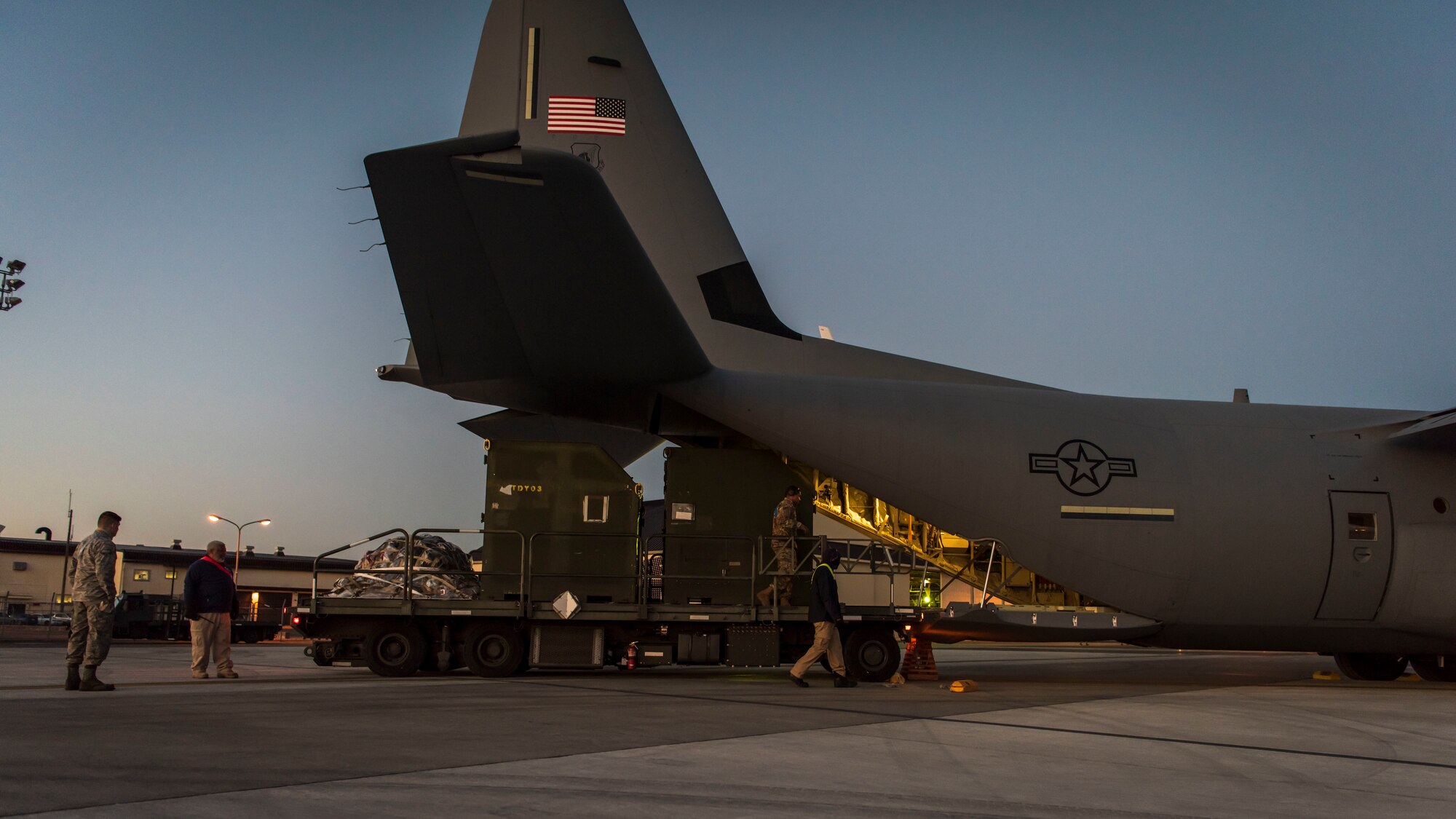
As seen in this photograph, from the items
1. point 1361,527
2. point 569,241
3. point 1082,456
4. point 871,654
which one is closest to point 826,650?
point 871,654

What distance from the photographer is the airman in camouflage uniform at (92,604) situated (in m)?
9.72

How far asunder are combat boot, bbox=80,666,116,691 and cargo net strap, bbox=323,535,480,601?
9.80 feet

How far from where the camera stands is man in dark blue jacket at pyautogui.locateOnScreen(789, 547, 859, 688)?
11547 mm

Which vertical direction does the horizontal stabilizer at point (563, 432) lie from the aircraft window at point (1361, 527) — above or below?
above

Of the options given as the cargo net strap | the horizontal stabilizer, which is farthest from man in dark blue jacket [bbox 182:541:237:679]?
the horizontal stabilizer

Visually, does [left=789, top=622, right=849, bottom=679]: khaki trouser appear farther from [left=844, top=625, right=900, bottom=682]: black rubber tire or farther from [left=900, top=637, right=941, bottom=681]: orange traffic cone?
[left=900, top=637, right=941, bottom=681]: orange traffic cone

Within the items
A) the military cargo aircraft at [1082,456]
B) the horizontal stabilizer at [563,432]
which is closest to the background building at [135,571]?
the horizontal stabilizer at [563,432]

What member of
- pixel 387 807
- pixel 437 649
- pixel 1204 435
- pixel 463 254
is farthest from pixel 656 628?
pixel 387 807

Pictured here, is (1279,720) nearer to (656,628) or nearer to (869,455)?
(869,455)

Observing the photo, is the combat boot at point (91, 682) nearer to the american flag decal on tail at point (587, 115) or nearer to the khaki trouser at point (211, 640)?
the khaki trouser at point (211, 640)

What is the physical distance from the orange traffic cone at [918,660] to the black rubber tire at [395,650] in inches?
233

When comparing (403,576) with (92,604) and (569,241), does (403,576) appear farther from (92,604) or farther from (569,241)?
(569,241)

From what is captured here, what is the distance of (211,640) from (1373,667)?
15851mm

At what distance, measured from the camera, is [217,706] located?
27.2 ft
